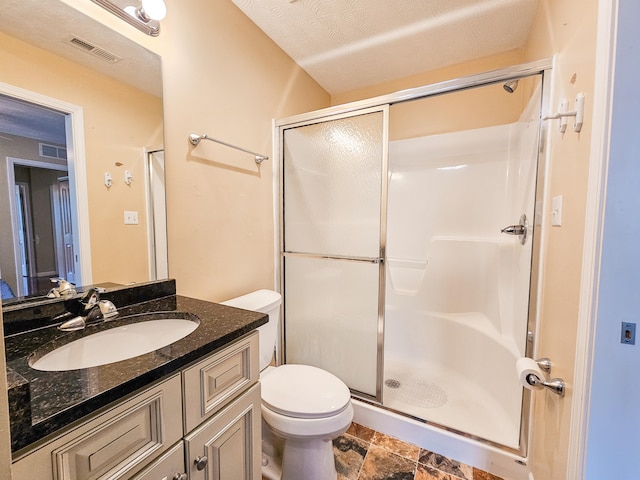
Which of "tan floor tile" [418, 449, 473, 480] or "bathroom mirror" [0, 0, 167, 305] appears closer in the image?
"bathroom mirror" [0, 0, 167, 305]

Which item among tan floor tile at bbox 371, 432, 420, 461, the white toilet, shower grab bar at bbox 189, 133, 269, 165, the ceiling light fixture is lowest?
tan floor tile at bbox 371, 432, 420, 461

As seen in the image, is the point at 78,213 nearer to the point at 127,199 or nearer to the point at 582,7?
the point at 127,199

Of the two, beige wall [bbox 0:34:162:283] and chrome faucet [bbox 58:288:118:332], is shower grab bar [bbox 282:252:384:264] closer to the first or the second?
beige wall [bbox 0:34:162:283]

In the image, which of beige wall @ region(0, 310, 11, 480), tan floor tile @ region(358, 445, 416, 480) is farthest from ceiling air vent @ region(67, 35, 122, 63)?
tan floor tile @ region(358, 445, 416, 480)

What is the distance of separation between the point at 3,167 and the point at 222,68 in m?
1.09

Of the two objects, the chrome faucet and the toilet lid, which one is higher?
the chrome faucet

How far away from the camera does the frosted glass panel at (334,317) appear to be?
1735mm

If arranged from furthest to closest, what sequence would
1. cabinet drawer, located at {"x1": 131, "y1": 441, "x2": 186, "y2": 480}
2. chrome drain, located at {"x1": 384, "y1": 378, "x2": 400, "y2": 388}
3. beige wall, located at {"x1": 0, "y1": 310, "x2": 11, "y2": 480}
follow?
chrome drain, located at {"x1": 384, "y1": 378, "x2": 400, "y2": 388} → cabinet drawer, located at {"x1": 131, "y1": 441, "x2": 186, "y2": 480} → beige wall, located at {"x1": 0, "y1": 310, "x2": 11, "y2": 480}

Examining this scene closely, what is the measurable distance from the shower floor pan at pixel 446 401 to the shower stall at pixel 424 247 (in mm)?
10

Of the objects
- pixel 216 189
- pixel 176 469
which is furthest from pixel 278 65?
pixel 176 469

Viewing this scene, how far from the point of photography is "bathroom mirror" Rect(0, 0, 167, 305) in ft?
2.62

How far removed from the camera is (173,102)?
4.14 feet

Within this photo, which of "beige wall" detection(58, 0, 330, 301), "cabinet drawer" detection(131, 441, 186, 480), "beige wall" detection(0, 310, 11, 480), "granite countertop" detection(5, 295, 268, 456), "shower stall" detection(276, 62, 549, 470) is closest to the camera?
"beige wall" detection(0, 310, 11, 480)

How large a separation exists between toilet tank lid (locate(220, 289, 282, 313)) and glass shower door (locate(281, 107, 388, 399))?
0.41m
